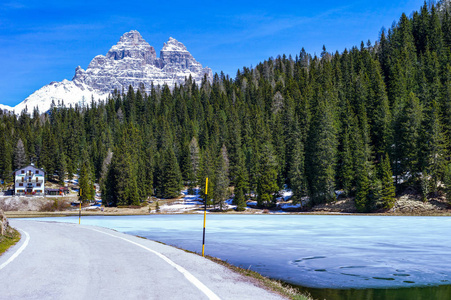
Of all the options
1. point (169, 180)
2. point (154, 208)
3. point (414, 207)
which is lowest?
point (154, 208)

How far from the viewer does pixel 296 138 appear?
8900cm

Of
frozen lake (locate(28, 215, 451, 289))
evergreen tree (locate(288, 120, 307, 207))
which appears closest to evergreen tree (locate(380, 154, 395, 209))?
evergreen tree (locate(288, 120, 307, 207))

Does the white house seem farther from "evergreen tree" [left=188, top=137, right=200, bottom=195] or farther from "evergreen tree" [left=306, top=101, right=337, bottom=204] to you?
"evergreen tree" [left=306, top=101, right=337, bottom=204]

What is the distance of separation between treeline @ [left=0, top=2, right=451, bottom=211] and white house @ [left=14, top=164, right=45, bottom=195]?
9.29m

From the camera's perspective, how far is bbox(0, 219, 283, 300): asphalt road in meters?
7.98

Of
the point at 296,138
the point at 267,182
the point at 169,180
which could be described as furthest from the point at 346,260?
the point at 169,180

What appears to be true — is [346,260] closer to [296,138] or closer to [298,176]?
[298,176]

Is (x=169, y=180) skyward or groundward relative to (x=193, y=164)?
groundward

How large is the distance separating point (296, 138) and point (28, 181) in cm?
8562

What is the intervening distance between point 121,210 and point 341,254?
78179 mm

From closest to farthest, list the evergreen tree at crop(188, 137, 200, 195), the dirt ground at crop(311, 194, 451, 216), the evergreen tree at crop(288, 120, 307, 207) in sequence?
the dirt ground at crop(311, 194, 451, 216), the evergreen tree at crop(288, 120, 307, 207), the evergreen tree at crop(188, 137, 200, 195)

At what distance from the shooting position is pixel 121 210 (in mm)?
89312

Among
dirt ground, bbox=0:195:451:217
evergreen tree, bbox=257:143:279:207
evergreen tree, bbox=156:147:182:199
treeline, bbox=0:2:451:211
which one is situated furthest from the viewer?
evergreen tree, bbox=156:147:182:199

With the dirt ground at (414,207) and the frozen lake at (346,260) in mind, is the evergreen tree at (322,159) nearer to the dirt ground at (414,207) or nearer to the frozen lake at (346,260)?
the dirt ground at (414,207)
